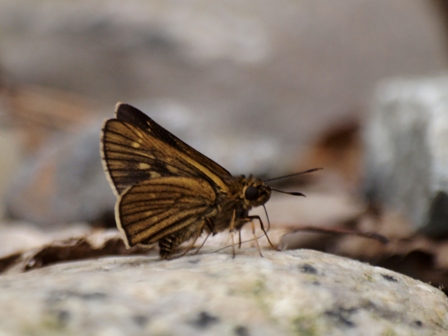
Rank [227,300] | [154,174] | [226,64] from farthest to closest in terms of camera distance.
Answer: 1. [226,64]
2. [154,174]
3. [227,300]

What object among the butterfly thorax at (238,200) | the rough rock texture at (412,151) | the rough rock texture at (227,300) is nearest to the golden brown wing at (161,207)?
the butterfly thorax at (238,200)

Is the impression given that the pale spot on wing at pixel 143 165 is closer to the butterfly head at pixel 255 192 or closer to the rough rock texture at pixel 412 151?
the butterfly head at pixel 255 192

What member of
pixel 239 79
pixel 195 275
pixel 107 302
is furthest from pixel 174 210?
pixel 239 79

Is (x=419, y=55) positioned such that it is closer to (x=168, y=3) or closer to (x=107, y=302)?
(x=168, y=3)

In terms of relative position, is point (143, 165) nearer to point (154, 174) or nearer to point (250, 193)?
point (154, 174)

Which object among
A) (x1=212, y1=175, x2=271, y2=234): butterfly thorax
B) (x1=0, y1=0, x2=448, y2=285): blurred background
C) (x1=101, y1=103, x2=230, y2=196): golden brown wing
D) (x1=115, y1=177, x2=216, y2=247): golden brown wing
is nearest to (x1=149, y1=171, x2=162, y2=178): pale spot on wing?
(x1=101, y1=103, x2=230, y2=196): golden brown wing

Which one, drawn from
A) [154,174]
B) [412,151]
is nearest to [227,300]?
[154,174]
